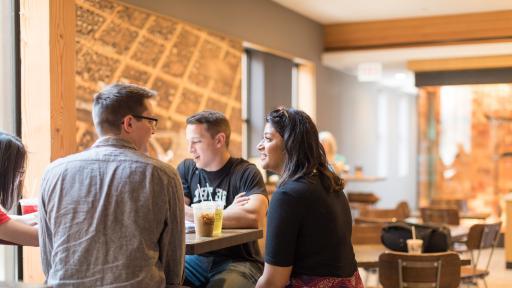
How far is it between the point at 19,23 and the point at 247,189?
86.7 inches

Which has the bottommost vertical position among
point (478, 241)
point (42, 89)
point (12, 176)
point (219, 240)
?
point (478, 241)

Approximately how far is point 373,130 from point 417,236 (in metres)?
8.60

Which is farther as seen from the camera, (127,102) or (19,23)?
(19,23)

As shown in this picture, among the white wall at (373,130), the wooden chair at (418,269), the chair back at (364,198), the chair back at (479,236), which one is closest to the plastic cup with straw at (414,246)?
the wooden chair at (418,269)

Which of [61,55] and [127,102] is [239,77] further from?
[127,102]

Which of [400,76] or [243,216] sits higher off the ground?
[400,76]

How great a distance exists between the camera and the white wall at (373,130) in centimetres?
1093

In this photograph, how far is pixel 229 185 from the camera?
3.71 meters

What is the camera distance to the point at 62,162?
249cm

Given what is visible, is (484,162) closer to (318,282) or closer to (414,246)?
(414,246)

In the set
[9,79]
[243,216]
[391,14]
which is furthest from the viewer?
[391,14]

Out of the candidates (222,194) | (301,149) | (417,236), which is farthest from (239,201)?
(417,236)

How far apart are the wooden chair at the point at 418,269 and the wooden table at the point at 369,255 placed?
0.24ft

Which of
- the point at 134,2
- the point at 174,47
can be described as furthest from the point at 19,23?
the point at 174,47
